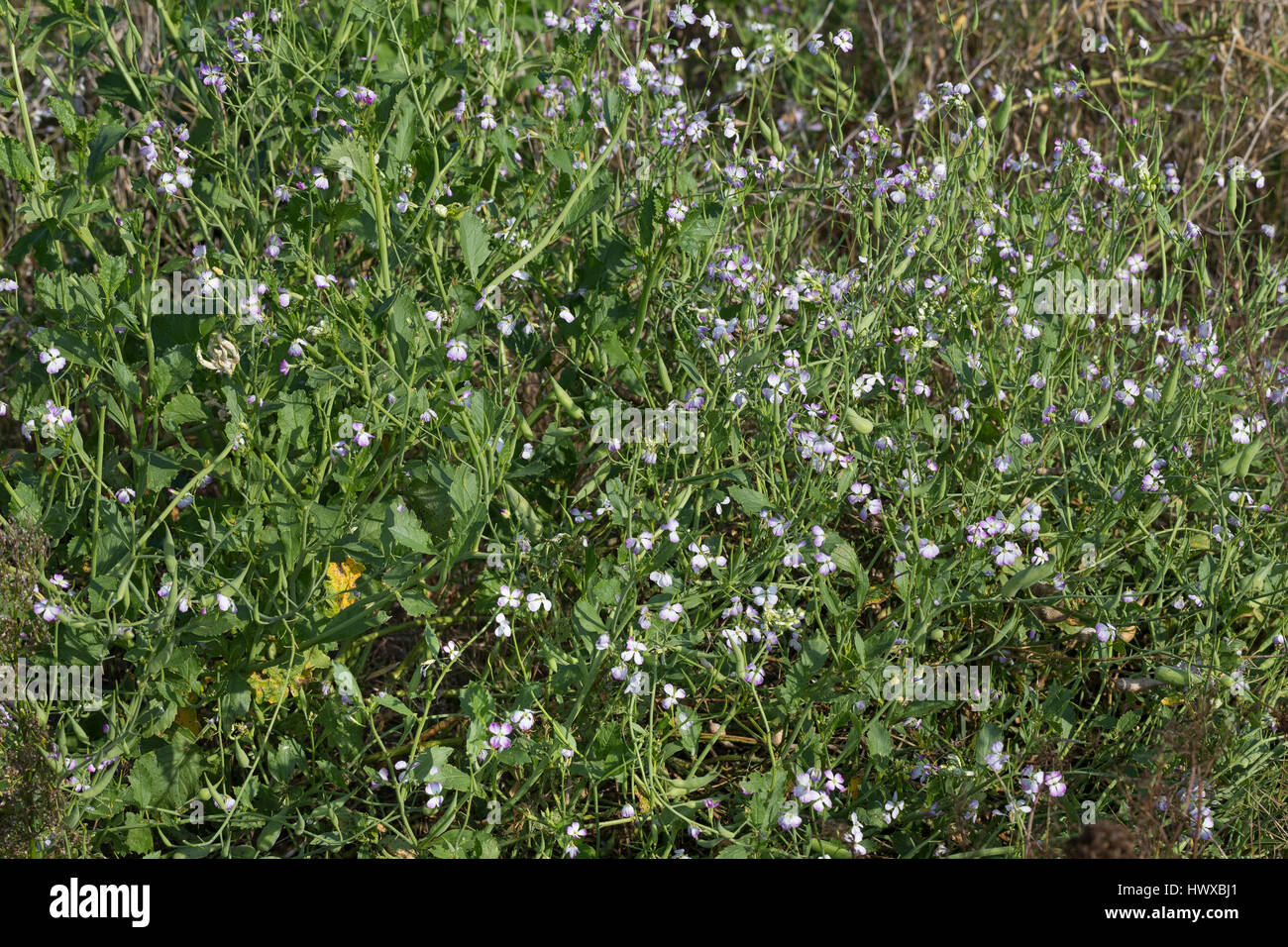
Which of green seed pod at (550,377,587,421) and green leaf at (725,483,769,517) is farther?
green seed pod at (550,377,587,421)

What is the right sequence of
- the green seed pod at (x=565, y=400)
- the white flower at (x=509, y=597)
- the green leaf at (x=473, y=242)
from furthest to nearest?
the green seed pod at (x=565, y=400), the green leaf at (x=473, y=242), the white flower at (x=509, y=597)

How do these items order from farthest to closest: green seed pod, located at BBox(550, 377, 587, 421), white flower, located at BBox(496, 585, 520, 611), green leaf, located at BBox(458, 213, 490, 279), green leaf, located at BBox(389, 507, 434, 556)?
green seed pod, located at BBox(550, 377, 587, 421)
green leaf, located at BBox(458, 213, 490, 279)
white flower, located at BBox(496, 585, 520, 611)
green leaf, located at BBox(389, 507, 434, 556)

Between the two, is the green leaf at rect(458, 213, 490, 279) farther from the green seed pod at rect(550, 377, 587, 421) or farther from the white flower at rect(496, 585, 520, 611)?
the white flower at rect(496, 585, 520, 611)

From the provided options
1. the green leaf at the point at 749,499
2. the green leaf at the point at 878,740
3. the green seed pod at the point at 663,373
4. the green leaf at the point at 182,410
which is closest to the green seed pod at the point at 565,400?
the green seed pod at the point at 663,373

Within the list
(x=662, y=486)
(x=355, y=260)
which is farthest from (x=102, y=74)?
(x=662, y=486)

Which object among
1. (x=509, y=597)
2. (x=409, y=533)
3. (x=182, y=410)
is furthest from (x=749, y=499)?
(x=182, y=410)

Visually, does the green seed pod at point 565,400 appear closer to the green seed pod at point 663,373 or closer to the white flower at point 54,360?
the green seed pod at point 663,373

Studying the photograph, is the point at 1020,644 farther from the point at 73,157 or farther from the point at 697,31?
the point at 697,31

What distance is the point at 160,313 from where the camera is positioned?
7.11 feet

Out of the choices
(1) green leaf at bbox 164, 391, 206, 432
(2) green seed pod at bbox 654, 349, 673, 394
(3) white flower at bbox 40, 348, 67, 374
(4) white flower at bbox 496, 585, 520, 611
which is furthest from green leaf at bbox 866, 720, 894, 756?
(3) white flower at bbox 40, 348, 67, 374

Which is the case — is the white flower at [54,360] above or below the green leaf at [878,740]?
above

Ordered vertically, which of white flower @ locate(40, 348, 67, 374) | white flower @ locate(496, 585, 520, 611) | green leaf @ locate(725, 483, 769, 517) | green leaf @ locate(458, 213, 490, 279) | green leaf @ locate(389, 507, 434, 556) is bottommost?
white flower @ locate(496, 585, 520, 611)

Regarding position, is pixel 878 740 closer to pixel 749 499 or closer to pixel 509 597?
pixel 749 499

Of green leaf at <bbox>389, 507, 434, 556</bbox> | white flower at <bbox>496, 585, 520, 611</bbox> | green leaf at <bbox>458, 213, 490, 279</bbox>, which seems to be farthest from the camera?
green leaf at <bbox>458, 213, 490, 279</bbox>
